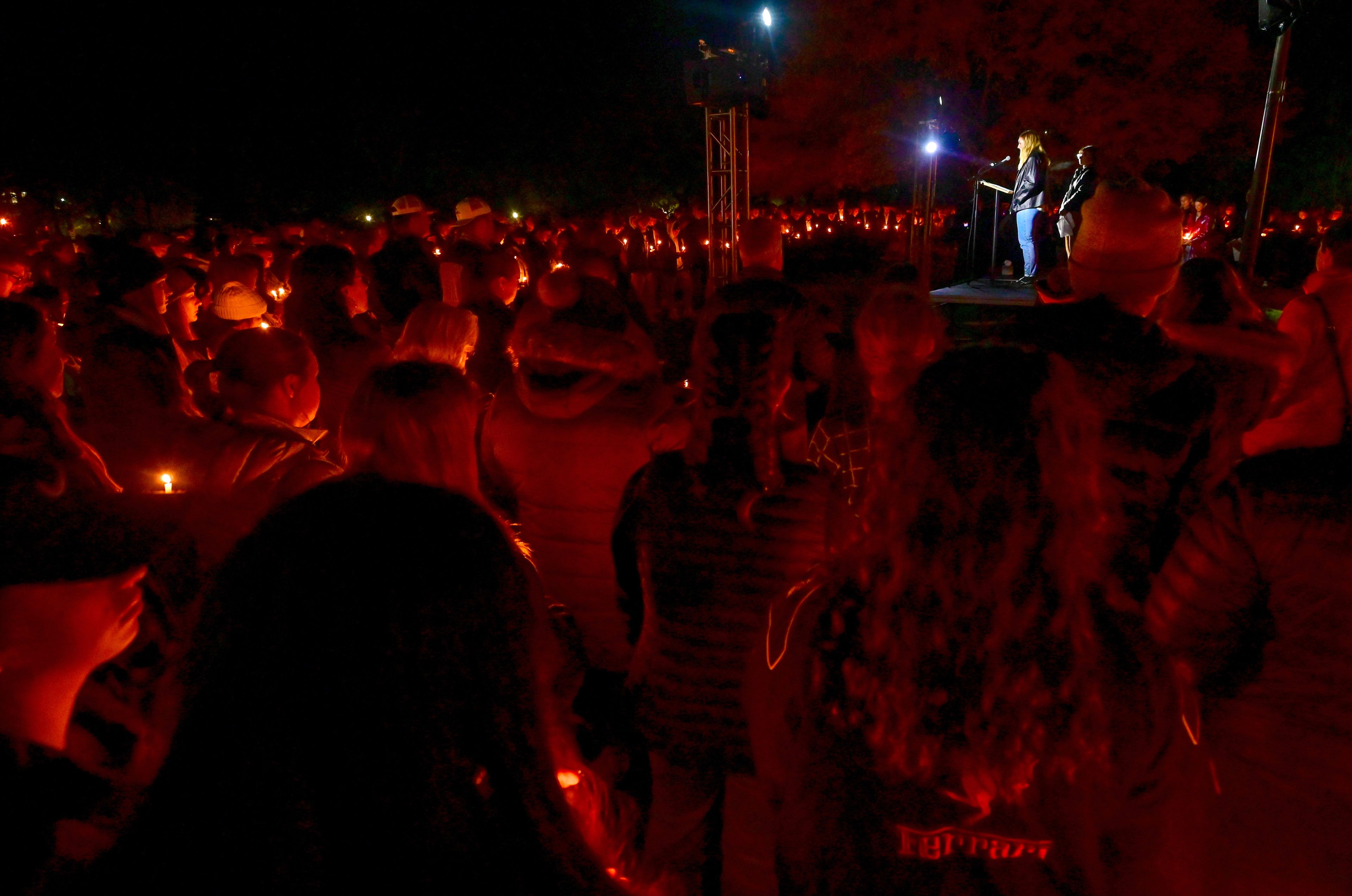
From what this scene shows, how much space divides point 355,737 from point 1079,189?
459 inches

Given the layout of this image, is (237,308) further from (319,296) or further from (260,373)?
(260,373)

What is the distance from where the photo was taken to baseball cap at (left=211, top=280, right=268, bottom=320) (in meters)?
5.06

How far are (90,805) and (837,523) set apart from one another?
1614 millimetres

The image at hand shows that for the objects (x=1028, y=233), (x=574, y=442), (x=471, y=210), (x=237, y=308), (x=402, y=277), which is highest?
(x=471, y=210)

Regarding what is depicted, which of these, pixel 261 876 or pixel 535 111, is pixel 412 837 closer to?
pixel 261 876

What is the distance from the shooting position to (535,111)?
37.0 meters

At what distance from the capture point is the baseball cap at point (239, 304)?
16.6ft

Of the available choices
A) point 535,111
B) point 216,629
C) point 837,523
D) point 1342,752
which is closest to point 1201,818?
point 1342,752

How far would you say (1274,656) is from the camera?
1.81 meters

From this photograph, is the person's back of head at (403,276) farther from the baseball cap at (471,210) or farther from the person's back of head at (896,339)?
the person's back of head at (896,339)

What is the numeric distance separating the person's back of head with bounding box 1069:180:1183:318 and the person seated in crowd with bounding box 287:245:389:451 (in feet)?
11.3

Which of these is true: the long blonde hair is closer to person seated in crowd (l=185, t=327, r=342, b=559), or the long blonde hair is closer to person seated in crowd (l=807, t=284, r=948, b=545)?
person seated in crowd (l=807, t=284, r=948, b=545)

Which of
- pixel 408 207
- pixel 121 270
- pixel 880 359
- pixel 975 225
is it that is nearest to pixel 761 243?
pixel 880 359

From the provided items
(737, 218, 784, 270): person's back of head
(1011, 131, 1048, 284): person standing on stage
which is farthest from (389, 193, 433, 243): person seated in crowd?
(1011, 131, 1048, 284): person standing on stage
